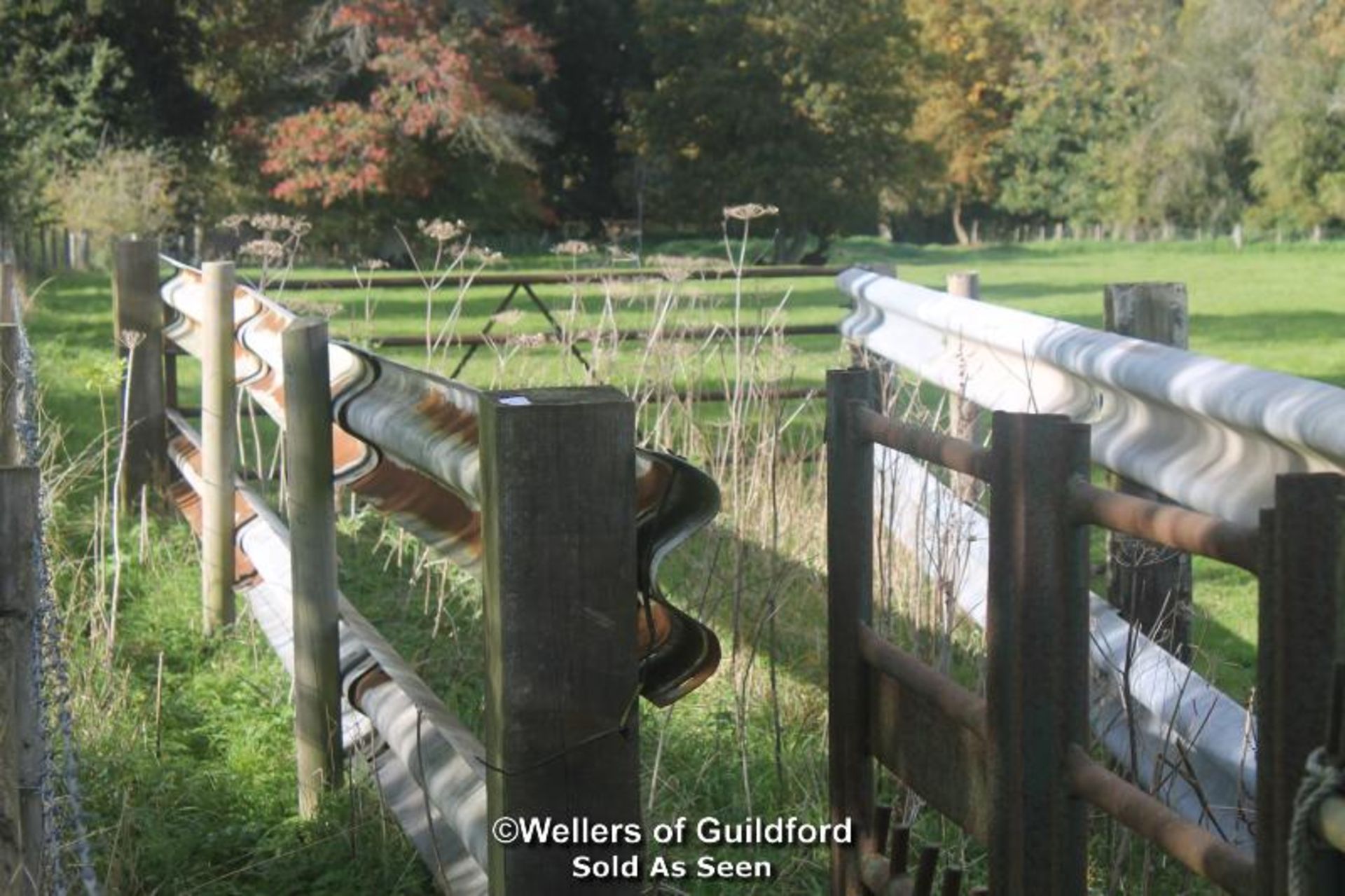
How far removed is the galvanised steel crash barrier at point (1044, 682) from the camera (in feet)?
6.97

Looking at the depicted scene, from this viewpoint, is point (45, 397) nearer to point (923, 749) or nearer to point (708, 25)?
point (923, 749)

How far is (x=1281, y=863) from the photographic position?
218 centimetres

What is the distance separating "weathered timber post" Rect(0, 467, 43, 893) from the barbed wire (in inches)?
1.3

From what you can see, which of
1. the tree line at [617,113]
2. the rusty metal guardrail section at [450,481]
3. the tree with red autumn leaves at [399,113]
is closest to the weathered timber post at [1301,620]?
the rusty metal guardrail section at [450,481]

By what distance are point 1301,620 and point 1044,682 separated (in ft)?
2.50

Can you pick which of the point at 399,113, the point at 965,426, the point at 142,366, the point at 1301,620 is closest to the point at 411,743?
the point at 1301,620

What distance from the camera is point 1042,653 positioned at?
9.40 feet

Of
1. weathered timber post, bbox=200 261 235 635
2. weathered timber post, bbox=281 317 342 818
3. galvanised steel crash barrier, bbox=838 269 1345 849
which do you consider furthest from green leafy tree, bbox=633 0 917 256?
weathered timber post, bbox=281 317 342 818

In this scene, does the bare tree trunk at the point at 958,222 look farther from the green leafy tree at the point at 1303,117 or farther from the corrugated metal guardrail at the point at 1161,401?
the corrugated metal guardrail at the point at 1161,401

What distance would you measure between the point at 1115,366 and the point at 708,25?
53.9 meters

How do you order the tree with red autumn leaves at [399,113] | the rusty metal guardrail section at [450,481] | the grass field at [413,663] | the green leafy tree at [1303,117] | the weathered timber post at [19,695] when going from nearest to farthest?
the rusty metal guardrail section at [450,481]
the weathered timber post at [19,695]
the grass field at [413,663]
the tree with red autumn leaves at [399,113]
the green leafy tree at [1303,117]

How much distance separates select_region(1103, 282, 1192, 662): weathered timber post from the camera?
5504 mm

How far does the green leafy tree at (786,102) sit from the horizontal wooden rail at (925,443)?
53.9 metres

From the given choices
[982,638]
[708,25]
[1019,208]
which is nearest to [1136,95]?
[1019,208]
